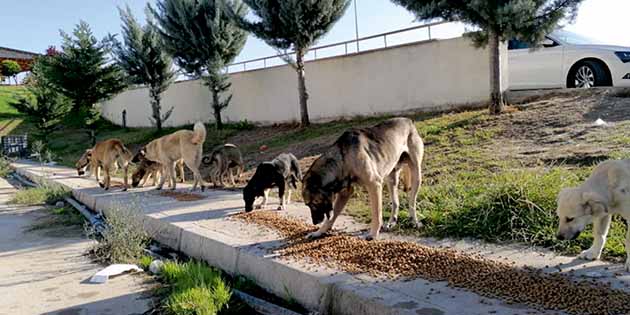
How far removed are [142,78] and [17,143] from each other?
11097 mm

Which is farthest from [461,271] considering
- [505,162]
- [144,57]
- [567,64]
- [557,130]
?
[144,57]

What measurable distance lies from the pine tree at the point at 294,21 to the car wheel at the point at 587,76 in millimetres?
6924

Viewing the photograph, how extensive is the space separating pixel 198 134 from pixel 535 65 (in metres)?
8.31

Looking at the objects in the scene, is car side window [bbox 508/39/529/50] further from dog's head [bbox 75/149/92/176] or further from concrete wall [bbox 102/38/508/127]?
dog's head [bbox 75/149/92/176]

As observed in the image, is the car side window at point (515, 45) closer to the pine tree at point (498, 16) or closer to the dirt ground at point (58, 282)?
the pine tree at point (498, 16)

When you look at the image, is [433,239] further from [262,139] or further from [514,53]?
[262,139]

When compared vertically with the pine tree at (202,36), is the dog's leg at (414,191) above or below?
below

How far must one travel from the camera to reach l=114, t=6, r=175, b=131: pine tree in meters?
21.8

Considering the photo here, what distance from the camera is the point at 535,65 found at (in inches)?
472

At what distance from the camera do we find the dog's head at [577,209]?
3332mm

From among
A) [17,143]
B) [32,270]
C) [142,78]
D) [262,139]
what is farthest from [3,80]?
[32,270]

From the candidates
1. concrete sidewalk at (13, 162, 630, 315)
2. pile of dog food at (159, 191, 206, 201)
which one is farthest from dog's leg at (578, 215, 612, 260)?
pile of dog food at (159, 191, 206, 201)

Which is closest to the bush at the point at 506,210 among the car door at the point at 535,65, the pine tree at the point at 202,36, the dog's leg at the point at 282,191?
the dog's leg at the point at 282,191

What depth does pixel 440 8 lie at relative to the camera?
1039 cm
